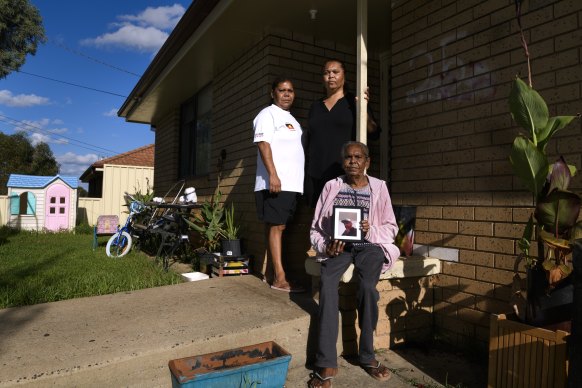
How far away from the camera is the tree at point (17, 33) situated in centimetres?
1359

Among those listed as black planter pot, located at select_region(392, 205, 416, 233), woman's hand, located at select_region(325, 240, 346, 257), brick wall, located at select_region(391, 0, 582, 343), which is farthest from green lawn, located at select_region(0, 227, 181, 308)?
brick wall, located at select_region(391, 0, 582, 343)

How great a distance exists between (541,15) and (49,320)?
12.5 feet

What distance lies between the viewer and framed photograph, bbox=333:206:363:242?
2574 mm

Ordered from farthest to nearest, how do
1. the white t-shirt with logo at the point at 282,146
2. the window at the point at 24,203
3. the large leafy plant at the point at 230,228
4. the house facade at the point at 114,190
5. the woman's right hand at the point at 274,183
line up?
1. the house facade at the point at 114,190
2. the window at the point at 24,203
3. the large leafy plant at the point at 230,228
4. the white t-shirt with logo at the point at 282,146
5. the woman's right hand at the point at 274,183

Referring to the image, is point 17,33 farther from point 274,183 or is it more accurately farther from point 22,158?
point 22,158

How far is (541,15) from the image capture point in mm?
2514

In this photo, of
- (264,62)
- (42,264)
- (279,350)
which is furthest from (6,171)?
(279,350)

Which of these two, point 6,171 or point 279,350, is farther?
point 6,171

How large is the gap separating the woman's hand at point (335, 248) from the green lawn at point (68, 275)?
88.2 inches

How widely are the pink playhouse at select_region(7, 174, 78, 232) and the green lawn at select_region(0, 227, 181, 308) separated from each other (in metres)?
5.54

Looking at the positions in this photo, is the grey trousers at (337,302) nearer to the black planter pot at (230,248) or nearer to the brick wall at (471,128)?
the brick wall at (471,128)

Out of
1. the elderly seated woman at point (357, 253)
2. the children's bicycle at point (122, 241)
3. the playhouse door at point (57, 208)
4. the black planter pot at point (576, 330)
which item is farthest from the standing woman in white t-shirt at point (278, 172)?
the playhouse door at point (57, 208)

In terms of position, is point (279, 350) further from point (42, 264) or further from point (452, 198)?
point (42, 264)

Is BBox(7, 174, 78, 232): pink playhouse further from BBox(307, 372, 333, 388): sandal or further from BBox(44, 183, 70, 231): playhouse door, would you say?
BBox(307, 372, 333, 388): sandal
